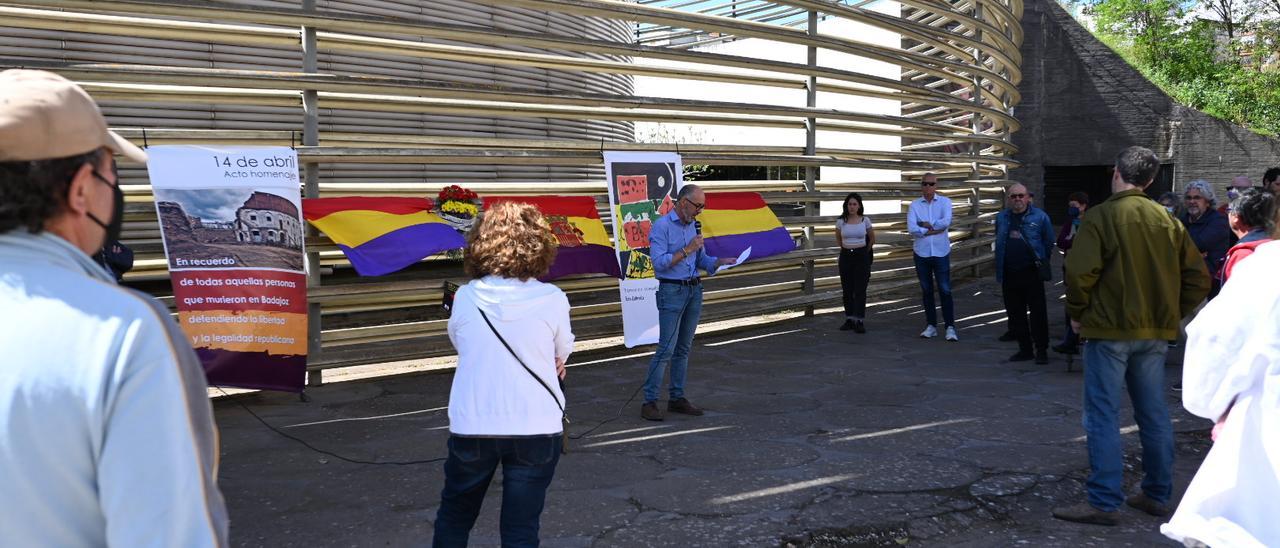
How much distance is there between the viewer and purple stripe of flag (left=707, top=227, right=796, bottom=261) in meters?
9.23

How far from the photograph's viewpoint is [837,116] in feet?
35.7

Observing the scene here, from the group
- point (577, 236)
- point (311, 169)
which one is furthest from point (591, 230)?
point (311, 169)

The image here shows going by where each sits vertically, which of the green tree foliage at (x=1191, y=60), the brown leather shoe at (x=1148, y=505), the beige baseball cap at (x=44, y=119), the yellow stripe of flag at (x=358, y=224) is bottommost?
the brown leather shoe at (x=1148, y=505)

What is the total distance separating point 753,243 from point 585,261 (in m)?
1.97

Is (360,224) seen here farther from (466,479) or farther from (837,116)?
(837,116)

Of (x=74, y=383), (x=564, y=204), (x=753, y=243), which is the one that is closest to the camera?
(x=74, y=383)

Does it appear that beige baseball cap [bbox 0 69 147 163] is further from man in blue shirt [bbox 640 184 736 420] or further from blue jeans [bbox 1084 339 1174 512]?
man in blue shirt [bbox 640 184 736 420]

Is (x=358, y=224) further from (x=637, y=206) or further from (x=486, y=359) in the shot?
(x=486, y=359)

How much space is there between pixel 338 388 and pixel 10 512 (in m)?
6.48

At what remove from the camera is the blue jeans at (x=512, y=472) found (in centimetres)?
346

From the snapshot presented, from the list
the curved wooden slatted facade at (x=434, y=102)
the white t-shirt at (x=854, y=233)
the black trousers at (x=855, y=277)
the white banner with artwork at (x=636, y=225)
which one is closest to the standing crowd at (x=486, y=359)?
the white banner with artwork at (x=636, y=225)

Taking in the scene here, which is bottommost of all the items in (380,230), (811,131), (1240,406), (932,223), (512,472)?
(512,472)

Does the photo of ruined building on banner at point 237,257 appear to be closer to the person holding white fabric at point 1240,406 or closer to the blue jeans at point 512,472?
the blue jeans at point 512,472

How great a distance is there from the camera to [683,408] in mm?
6965
